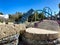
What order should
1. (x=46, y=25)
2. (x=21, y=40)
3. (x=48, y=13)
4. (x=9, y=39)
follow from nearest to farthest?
(x=9, y=39), (x=21, y=40), (x=46, y=25), (x=48, y=13)

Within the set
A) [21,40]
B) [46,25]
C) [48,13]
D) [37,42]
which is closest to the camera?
[37,42]

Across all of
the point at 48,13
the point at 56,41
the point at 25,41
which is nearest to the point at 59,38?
the point at 56,41

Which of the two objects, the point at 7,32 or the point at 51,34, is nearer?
the point at 7,32

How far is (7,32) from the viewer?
2.81 meters

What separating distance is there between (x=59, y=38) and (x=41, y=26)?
1000 mm

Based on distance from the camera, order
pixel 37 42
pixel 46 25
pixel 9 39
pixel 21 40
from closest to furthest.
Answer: pixel 9 39 → pixel 37 42 → pixel 21 40 → pixel 46 25

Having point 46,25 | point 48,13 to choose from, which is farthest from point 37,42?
point 48,13

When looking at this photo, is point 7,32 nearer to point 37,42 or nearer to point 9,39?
point 9,39

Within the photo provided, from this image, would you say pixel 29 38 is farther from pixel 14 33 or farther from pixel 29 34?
pixel 14 33

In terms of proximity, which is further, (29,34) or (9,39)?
(29,34)

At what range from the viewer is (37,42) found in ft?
10.2

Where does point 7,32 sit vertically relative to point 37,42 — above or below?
above

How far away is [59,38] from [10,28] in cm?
114

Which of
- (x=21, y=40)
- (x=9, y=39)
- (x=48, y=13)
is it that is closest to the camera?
(x=9, y=39)
